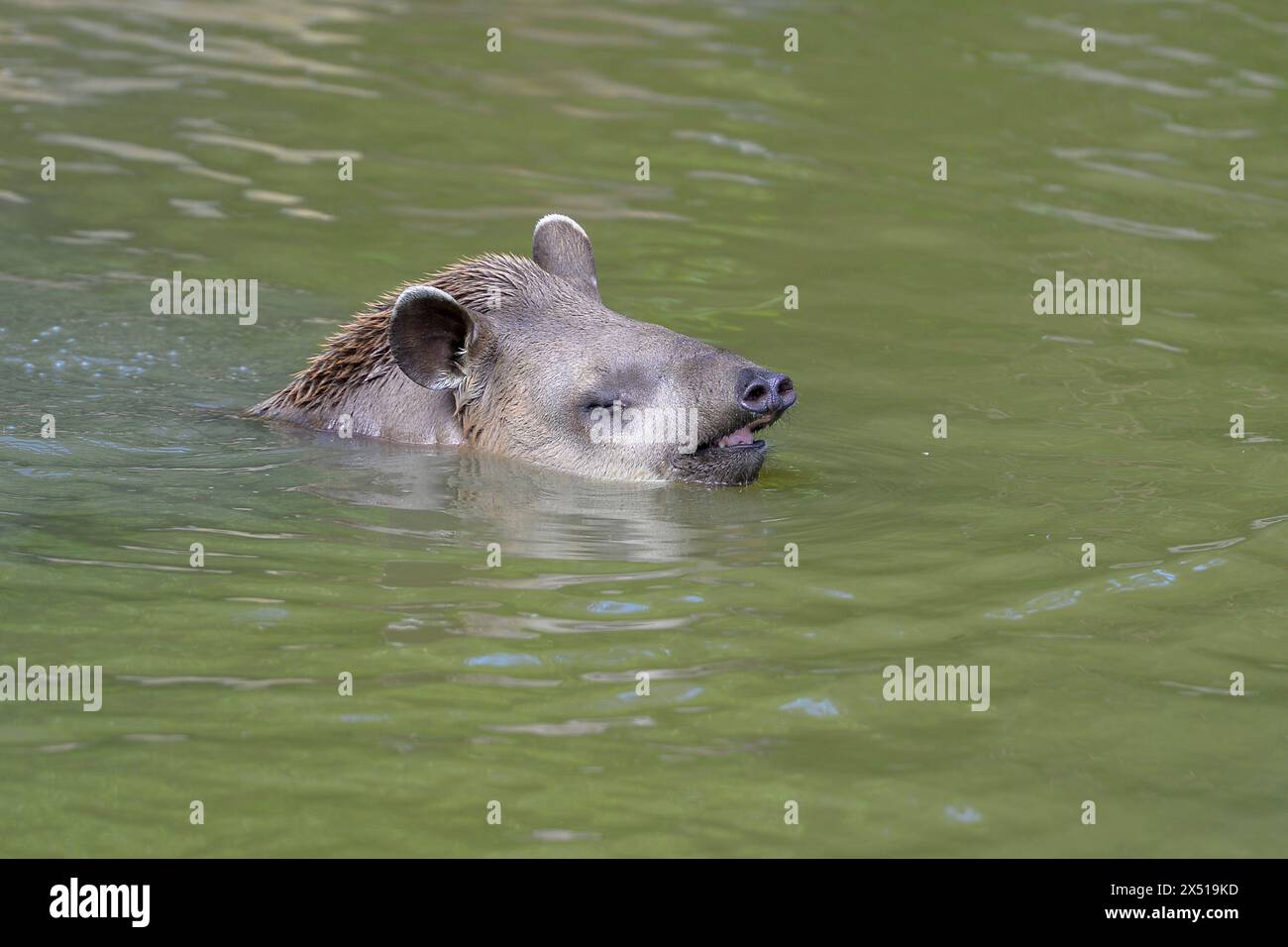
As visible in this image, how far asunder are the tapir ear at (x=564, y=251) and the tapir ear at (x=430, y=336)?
0.98 m

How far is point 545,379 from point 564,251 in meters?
1.13

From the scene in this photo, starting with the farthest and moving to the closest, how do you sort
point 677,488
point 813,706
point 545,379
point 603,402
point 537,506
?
1. point 545,379
2. point 603,402
3. point 677,488
4. point 537,506
5. point 813,706

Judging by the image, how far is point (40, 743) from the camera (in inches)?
274

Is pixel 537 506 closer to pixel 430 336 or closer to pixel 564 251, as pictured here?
pixel 430 336

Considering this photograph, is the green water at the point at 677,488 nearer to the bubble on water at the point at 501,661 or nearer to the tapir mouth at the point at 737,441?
the bubble on water at the point at 501,661

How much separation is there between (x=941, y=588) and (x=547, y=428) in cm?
278

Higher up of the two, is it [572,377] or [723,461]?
[572,377]

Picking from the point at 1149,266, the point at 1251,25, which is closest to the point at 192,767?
the point at 1149,266

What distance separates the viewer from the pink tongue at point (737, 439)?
10.5m

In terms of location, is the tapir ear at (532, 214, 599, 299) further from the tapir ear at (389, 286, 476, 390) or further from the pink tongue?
the pink tongue

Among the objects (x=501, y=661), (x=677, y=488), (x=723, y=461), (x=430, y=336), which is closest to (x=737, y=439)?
(x=723, y=461)

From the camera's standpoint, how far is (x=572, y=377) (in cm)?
1069

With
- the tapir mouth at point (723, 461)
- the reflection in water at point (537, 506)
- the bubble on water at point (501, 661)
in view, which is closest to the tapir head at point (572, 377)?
the tapir mouth at point (723, 461)
